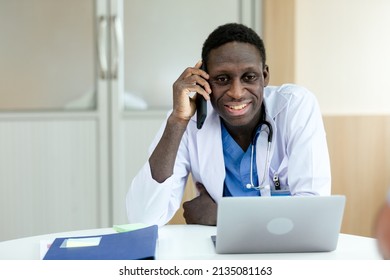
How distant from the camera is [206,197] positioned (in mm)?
1796

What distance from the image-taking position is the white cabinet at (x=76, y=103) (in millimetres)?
3342

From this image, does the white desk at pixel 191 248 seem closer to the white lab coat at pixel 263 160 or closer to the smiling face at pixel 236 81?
the white lab coat at pixel 263 160

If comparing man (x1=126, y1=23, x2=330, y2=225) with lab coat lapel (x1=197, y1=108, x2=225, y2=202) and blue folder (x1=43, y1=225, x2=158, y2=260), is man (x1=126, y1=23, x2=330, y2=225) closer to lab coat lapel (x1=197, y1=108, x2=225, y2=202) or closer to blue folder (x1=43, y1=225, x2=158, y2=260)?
lab coat lapel (x1=197, y1=108, x2=225, y2=202)

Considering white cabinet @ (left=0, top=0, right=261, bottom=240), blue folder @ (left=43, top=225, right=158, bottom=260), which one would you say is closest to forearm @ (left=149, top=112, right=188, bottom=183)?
blue folder @ (left=43, top=225, right=158, bottom=260)

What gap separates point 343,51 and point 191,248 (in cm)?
225

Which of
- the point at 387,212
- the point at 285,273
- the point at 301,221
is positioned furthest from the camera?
the point at 301,221

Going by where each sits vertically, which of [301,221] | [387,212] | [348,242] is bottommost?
[348,242]

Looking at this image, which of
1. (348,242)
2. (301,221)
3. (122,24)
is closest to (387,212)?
(301,221)

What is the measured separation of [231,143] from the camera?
1.90 m

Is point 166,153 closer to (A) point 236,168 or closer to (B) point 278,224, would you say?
(A) point 236,168

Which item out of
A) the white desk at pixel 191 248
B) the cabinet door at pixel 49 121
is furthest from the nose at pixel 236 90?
the cabinet door at pixel 49 121

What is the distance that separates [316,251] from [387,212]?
0.83 m

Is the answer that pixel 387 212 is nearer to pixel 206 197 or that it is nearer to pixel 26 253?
pixel 26 253

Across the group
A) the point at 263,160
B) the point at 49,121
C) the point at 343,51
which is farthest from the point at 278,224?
the point at 49,121
